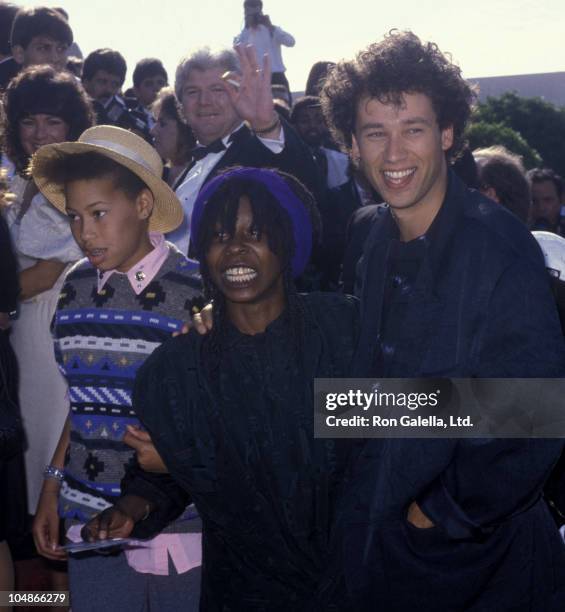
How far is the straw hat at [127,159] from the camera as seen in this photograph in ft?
10.6

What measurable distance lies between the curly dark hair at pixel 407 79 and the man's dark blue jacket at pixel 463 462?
1.38 feet

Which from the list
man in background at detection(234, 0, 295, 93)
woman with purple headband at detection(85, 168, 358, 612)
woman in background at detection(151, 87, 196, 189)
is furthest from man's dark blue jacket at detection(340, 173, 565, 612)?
man in background at detection(234, 0, 295, 93)

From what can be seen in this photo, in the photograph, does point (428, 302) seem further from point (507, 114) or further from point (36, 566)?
point (507, 114)

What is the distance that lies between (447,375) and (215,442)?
0.70 m

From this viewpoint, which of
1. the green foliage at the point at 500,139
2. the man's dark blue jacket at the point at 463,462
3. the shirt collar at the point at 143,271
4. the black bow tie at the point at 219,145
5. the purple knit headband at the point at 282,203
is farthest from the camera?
the green foliage at the point at 500,139

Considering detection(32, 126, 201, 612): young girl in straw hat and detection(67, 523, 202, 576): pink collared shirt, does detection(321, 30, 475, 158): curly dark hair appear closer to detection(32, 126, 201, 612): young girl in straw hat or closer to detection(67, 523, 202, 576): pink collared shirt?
detection(32, 126, 201, 612): young girl in straw hat

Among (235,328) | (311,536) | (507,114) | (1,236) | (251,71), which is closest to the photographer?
(311,536)

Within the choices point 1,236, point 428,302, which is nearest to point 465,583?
point 428,302

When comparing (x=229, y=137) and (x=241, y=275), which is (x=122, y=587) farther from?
(x=229, y=137)

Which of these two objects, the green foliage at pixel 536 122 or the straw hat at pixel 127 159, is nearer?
the straw hat at pixel 127 159

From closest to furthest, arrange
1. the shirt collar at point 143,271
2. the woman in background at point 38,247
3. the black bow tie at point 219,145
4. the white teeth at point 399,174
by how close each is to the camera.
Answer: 1. the white teeth at point 399,174
2. the shirt collar at point 143,271
3. the woman in background at point 38,247
4. the black bow tie at point 219,145

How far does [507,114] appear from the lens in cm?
3444

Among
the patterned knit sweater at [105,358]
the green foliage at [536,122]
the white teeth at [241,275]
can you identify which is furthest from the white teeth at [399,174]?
the green foliage at [536,122]

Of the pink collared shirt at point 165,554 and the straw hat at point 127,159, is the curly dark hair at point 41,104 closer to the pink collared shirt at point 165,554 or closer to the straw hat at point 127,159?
the straw hat at point 127,159
